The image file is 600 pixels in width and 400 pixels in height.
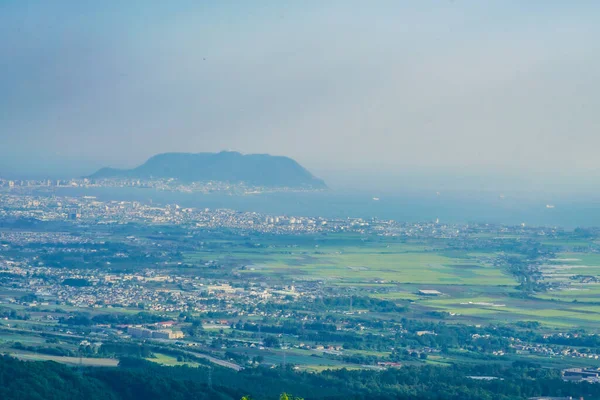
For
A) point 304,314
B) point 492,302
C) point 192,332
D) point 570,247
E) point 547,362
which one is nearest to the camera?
point 547,362

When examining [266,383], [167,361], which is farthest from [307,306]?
[266,383]

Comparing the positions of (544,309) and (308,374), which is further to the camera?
(544,309)

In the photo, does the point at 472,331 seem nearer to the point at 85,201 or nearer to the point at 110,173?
the point at 85,201

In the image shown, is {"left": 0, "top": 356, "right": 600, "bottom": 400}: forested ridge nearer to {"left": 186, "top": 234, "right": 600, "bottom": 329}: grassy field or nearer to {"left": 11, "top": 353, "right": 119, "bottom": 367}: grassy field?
{"left": 11, "top": 353, "right": 119, "bottom": 367}: grassy field

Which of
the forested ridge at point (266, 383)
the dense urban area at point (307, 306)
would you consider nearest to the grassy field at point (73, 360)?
the dense urban area at point (307, 306)

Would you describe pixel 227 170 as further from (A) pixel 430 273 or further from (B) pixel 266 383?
(B) pixel 266 383

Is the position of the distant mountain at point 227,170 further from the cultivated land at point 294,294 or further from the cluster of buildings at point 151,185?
the cultivated land at point 294,294

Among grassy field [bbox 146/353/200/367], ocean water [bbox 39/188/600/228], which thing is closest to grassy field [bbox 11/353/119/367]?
grassy field [bbox 146/353/200/367]

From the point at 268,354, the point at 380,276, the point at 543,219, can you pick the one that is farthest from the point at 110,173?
the point at 268,354
